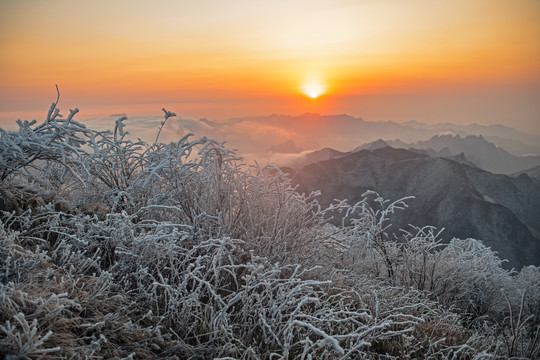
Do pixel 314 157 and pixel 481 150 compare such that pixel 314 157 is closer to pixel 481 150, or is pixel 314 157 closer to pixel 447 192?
pixel 447 192

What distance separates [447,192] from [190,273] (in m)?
62.0

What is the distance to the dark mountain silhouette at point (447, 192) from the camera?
171 ft

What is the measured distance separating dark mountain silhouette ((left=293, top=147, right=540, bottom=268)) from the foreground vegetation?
4730cm

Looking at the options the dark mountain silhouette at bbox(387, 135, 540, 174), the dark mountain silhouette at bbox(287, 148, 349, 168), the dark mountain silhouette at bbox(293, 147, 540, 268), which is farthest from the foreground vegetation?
the dark mountain silhouette at bbox(387, 135, 540, 174)

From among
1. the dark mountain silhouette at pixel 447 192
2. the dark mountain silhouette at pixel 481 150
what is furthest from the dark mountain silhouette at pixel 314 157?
the dark mountain silhouette at pixel 481 150

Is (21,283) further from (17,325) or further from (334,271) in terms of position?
(334,271)

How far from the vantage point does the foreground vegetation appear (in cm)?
221

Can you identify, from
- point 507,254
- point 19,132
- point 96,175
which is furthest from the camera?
point 507,254

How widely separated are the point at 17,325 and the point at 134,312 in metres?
0.76

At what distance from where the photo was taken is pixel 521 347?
11.0ft

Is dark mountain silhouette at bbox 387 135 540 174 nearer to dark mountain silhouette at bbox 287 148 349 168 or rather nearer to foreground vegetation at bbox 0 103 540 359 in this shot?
dark mountain silhouette at bbox 287 148 349 168

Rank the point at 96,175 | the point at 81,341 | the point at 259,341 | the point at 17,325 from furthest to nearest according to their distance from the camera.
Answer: the point at 96,175 → the point at 259,341 → the point at 81,341 → the point at 17,325

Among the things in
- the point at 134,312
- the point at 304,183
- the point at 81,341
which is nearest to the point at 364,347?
the point at 134,312

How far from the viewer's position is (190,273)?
242cm
